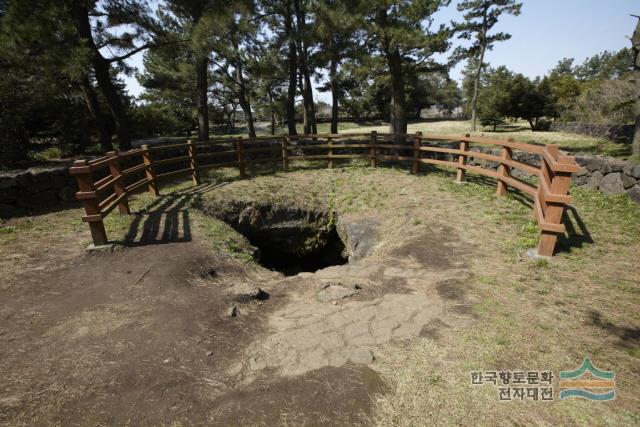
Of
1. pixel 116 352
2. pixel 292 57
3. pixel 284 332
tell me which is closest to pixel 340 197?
pixel 284 332

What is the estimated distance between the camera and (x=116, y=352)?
3.28 meters

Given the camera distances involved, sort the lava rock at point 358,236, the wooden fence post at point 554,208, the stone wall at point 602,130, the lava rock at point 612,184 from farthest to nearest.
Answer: the stone wall at point 602,130 → the lava rock at point 612,184 → the lava rock at point 358,236 → the wooden fence post at point 554,208

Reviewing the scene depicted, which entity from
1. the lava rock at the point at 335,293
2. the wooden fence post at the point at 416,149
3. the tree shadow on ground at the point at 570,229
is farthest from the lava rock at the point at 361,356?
the wooden fence post at the point at 416,149

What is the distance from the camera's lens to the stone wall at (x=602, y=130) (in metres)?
16.5

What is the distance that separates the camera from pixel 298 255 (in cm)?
927

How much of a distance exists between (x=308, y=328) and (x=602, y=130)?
2455cm

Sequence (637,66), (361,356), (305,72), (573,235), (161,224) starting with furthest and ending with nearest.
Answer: (305,72) → (637,66) → (161,224) → (573,235) → (361,356)

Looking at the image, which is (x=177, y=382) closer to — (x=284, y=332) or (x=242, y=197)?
(x=284, y=332)

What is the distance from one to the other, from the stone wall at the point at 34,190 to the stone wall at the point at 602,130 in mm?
23681

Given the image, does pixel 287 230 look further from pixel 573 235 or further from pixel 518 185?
pixel 573 235

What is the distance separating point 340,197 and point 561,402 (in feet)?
23.1

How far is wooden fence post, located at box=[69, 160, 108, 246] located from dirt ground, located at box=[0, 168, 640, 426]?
15.8 inches

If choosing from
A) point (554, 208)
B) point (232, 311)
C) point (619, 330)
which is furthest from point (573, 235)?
point (232, 311)

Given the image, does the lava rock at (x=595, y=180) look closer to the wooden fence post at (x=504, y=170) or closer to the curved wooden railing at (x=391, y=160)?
the curved wooden railing at (x=391, y=160)
